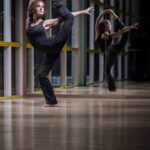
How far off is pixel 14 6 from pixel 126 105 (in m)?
4.41

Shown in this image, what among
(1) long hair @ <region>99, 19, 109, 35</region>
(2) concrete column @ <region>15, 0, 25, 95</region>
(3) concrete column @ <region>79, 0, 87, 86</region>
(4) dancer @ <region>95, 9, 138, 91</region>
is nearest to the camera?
(2) concrete column @ <region>15, 0, 25, 95</region>

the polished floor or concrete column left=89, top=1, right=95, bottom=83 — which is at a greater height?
concrete column left=89, top=1, right=95, bottom=83

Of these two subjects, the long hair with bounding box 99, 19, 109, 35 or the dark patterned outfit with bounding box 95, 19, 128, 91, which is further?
the long hair with bounding box 99, 19, 109, 35

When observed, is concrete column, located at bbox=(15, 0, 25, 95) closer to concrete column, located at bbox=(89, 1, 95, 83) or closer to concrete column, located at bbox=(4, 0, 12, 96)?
concrete column, located at bbox=(4, 0, 12, 96)

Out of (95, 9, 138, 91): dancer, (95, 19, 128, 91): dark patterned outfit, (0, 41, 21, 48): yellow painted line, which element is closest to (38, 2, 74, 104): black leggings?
(0, 41, 21, 48): yellow painted line

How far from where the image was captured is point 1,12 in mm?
14883

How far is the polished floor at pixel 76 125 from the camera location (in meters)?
7.00

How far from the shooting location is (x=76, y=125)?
9.02 meters

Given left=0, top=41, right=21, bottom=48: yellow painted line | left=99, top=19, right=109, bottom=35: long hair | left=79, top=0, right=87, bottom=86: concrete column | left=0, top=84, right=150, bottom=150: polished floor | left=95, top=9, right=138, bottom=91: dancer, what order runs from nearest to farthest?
1. left=0, top=84, right=150, bottom=150: polished floor
2. left=0, top=41, right=21, bottom=48: yellow painted line
3. left=95, top=9, right=138, bottom=91: dancer
4. left=99, top=19, right=109, bottom=35: long hair
5. left=79, top=0, right=87, bottom=86: concrete column

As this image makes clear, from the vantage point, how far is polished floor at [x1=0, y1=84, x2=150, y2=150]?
6996mm

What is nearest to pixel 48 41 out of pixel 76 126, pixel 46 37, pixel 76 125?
→ pixel 46 37

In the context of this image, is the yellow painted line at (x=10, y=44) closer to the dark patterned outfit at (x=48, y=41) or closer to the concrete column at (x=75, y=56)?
the dark patterned outfit at (x=48, y=41)

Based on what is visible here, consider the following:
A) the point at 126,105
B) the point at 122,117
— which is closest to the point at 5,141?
the point at 122,117

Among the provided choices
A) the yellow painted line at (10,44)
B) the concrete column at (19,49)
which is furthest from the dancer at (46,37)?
the concrete column at (19,49)
